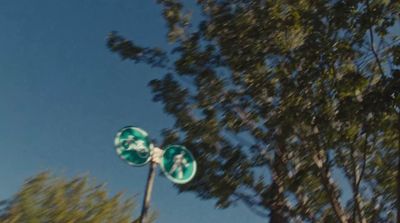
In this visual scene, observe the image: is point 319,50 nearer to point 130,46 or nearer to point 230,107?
point 230,107

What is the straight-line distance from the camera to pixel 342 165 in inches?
392

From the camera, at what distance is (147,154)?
573 cm

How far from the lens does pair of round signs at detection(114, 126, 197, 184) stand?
563 centimetres

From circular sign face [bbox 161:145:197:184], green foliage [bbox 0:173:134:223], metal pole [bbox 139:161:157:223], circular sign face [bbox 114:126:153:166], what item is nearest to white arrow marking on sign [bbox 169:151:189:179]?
circular sign face [bbox 161:145:197:184]

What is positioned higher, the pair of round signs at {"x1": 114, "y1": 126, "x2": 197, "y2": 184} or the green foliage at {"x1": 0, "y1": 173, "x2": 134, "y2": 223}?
the green foliage at {"x1": 0, "y1": 173, "x2": 134, "y2": 223}

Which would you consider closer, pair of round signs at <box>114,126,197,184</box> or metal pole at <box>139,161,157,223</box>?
pair of round signs at <box>114,126,197,184</box>

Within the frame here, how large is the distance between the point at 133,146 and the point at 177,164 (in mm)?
555

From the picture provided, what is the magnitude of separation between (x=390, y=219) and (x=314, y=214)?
6.53 feet

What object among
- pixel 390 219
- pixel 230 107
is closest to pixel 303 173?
pixel 230 107

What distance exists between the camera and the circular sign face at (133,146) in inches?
221

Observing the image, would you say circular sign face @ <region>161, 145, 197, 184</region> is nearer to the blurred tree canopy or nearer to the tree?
the blurred tree canopy

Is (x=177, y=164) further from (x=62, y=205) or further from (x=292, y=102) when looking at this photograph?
(x=62, y=205)

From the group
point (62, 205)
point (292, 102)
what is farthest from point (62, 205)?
point (292, 102)

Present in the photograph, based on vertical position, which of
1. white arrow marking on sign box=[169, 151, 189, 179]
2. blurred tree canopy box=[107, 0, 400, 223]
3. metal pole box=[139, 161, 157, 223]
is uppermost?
blurred tree canopy box=[107, 0, 400, 223]
